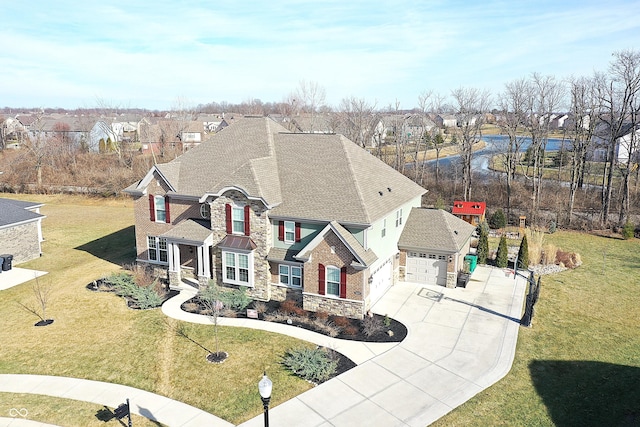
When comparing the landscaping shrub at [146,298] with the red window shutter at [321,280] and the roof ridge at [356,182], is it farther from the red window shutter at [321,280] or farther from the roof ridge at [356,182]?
the roof ridge at [356,182]

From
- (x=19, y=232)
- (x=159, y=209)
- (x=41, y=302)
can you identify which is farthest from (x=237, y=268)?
(x=19, y=232)

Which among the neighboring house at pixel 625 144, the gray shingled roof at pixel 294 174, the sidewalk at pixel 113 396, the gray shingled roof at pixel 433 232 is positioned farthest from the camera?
the neighboring house at pixel 625 144

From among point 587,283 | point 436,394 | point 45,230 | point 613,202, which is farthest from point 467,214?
point 45,230

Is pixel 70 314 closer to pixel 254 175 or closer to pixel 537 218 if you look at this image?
pixel 254 175

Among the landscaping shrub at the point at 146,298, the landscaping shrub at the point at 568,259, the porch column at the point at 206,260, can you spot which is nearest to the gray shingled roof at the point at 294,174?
the porch column at the point at 206,260

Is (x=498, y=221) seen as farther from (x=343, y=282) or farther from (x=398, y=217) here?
(x=343, y=282)
